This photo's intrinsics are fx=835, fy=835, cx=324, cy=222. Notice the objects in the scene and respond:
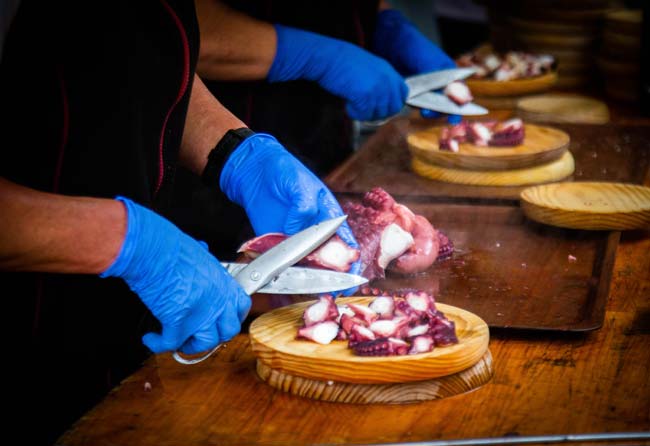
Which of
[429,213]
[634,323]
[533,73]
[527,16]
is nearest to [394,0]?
[527,16]

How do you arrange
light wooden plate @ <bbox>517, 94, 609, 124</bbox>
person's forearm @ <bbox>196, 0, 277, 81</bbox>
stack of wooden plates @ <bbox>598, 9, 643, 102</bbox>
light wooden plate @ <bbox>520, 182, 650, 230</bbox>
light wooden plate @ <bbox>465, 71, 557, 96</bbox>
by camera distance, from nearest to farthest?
light wooden plate @ <bbox>520, 182, 650, 230</bbox>
person's forearm @ <bbox>196, 0, 277, 81</bbox>
light wooden plate @ <bbox>517, 94, 609, 124</bbox>
light wooden plate @ <bbox>465, 71, 557, 96</bbox>
stack of wooden plates @ <bbox>598, 9, 643, 102</bbox>

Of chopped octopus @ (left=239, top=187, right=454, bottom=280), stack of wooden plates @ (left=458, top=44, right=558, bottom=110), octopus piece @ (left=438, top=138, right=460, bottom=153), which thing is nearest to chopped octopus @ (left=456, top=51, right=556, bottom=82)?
stack of wooden plates @ (left=458, top=44, right=558, bottom=110)

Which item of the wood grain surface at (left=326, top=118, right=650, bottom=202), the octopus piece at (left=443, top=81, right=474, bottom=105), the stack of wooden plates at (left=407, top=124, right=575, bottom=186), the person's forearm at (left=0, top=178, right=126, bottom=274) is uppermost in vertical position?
the person's forearm at (left=0, top=178, right=126, bottom=274)

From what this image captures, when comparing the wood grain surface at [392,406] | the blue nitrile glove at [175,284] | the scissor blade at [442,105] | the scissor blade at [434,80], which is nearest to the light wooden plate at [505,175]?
the scissor blade at [442,105]

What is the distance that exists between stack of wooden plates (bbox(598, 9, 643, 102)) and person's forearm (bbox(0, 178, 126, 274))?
11.1 ft

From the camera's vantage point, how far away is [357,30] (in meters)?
3.76

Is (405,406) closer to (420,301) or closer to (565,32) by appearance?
(420,301)

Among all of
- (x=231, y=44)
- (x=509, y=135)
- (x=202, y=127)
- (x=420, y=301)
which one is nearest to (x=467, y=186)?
(x=509, y=135)

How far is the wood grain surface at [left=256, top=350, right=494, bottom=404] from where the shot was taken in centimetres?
175

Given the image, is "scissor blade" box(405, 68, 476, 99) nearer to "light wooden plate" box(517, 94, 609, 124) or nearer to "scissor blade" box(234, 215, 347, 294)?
"light wooden plate" box(517, 94, 609, 124)

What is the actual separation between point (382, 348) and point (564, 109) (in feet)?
8.79

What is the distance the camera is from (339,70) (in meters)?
3.33

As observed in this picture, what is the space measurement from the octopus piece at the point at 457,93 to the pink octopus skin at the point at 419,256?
1.13 metres

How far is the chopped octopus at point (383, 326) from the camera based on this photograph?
175 cm
